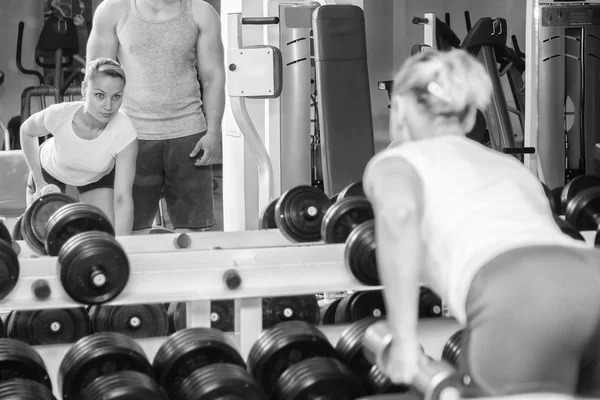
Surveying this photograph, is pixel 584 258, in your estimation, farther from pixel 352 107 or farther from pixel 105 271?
pixel 352 107

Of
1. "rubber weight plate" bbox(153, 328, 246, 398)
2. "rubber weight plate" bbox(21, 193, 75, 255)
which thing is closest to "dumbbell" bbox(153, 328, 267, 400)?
"rubber weight plate" bbox(153, 328, 246, 398)

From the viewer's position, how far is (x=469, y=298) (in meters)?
1.42

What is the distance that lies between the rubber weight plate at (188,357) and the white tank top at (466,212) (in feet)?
2.80

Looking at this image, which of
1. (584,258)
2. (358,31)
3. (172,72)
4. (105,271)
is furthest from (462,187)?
(358,31)

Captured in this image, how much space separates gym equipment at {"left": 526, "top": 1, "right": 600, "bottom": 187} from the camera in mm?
4832

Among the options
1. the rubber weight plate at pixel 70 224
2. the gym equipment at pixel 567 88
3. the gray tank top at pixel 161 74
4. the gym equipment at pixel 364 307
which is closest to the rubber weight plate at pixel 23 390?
the rubber weight plate at pixel 70 224

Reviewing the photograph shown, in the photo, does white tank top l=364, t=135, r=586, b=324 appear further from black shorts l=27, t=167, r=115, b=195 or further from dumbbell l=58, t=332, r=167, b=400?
black shorts l=27, t=167, r=115, b=195

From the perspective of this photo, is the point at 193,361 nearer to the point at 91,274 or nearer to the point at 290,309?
the point at 91,274

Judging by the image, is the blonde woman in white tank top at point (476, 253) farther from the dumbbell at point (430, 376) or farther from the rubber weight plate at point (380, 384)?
the rubber weight plate at point (380, 384)

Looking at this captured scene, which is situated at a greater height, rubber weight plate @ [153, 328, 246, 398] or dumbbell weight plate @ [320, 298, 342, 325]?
rubber weight plate @ [153, 328, 246, 398]

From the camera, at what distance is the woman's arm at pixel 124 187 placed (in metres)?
3.45

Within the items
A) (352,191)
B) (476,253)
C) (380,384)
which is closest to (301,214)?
(352,191)

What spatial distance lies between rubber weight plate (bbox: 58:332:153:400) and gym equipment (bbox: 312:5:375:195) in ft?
6.59

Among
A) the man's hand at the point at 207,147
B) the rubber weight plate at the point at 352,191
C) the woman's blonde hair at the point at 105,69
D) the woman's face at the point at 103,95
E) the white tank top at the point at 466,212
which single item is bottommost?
the rubber weight plate at the point at 352,191
